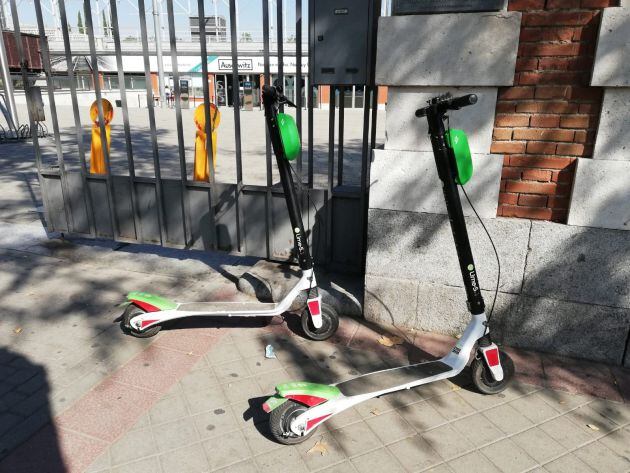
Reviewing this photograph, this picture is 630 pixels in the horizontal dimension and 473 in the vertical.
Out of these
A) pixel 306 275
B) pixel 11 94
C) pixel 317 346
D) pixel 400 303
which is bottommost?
pixel 317 346

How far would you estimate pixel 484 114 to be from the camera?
138 inches

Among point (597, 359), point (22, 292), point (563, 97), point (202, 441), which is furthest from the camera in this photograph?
point (22, 292)

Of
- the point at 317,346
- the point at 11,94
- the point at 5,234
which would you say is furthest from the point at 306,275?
the point at 11,94

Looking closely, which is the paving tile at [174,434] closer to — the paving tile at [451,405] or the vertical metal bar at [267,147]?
the paving tile at [451,405]

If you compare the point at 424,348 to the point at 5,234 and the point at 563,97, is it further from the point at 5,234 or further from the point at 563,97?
the point at 5,234

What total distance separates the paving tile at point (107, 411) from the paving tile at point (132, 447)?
0.06 meters

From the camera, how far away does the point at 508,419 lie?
304 centimetres

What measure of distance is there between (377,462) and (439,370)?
790mm

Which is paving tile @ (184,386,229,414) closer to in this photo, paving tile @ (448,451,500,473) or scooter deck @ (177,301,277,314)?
scooter deck @ (177,301,277,314)

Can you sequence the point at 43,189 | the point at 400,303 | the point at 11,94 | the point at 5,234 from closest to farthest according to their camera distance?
1. the point at 400,303
2. the point at 43,189
3. the point at 5,234
4. the point at 11,94

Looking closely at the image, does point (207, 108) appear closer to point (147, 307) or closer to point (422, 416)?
point (147, 307)

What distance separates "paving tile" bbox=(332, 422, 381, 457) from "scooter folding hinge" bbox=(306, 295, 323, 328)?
1.01m

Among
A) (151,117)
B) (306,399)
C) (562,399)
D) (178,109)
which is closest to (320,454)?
(306,399)

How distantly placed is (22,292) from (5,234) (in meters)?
2.11
